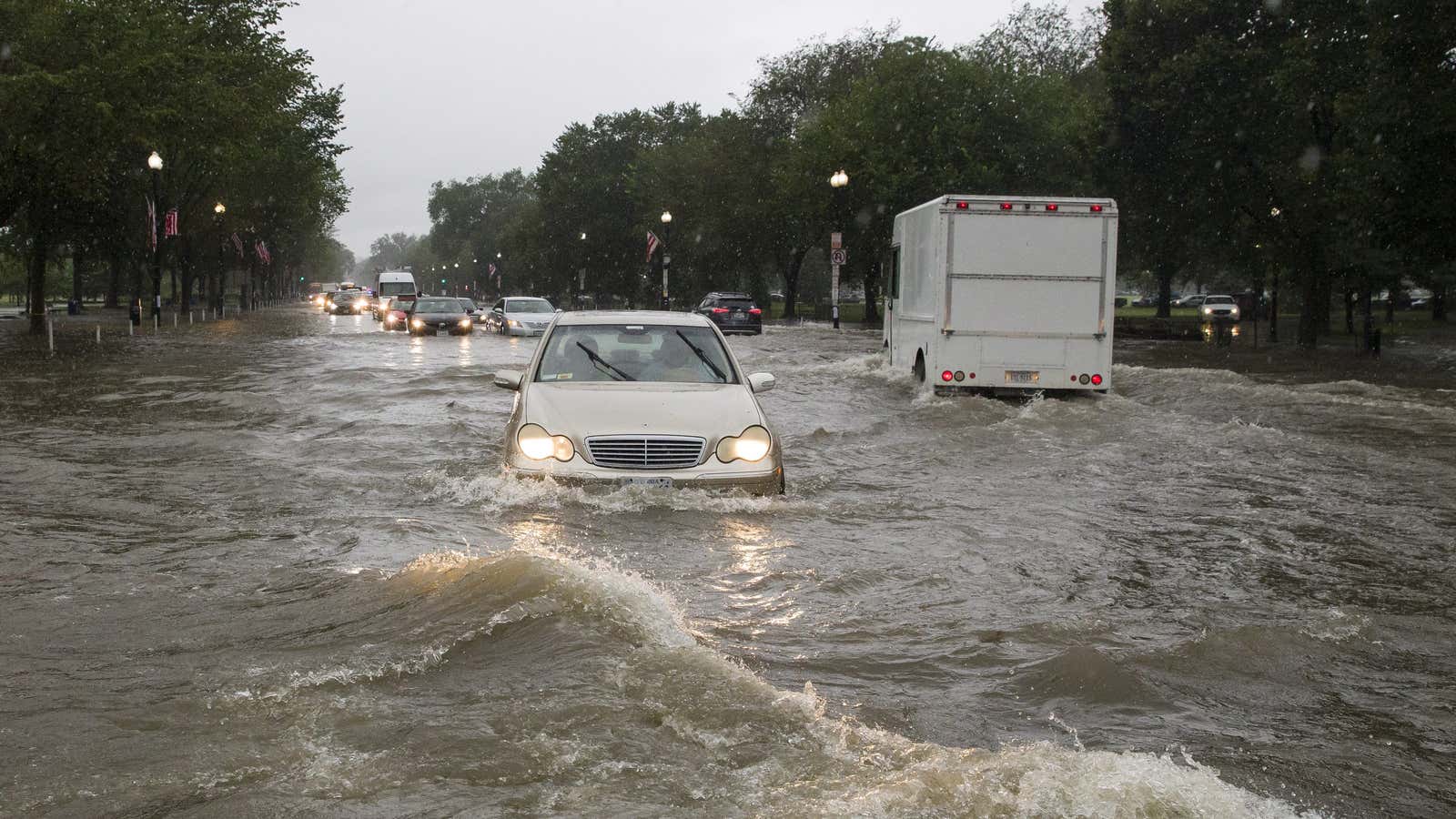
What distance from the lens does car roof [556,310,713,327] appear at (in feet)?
35.7

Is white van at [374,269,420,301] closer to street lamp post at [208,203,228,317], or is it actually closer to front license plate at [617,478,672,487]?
street lamp post at [208,203,228,317]

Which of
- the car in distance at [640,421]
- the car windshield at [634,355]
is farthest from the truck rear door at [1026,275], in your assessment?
the car in distance at [640,421]

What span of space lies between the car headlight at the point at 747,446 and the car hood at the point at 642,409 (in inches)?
2.1

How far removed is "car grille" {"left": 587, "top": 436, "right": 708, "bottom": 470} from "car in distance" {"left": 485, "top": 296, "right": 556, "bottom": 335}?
3137cm

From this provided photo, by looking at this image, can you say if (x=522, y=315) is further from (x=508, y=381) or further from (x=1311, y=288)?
(x=508, y=381)

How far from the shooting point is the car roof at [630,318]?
429 inches

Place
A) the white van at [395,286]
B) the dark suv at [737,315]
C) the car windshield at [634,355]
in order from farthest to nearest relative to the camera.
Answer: the white van at [395,286] < the dark suv at [737,315] < the car windshield at [634,355]

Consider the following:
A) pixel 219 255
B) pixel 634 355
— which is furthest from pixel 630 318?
pixel 219 255

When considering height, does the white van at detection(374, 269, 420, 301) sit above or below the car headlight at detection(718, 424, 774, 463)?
above

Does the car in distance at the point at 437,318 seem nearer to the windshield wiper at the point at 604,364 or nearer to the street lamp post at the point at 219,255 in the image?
the street lamp post at the point at 219,255

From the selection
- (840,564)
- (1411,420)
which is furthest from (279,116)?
(840,564)

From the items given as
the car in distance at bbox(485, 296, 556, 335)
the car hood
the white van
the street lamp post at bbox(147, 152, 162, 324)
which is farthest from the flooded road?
the white van

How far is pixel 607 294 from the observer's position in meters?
98.8

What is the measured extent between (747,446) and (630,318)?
2.24 metres
